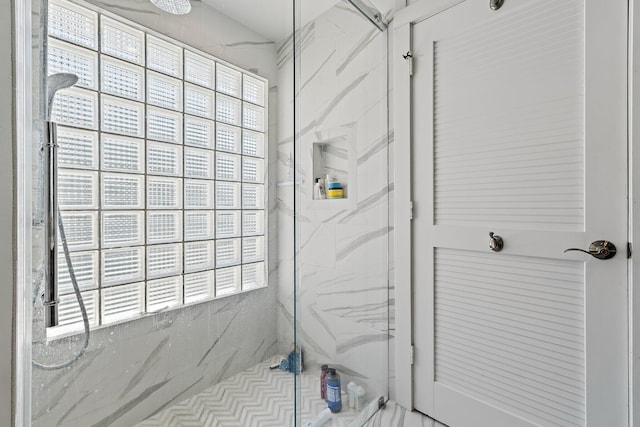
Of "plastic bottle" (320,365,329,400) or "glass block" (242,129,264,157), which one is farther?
"plastic bottle" (320,365,329,400)

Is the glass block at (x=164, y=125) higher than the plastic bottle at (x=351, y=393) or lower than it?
higher

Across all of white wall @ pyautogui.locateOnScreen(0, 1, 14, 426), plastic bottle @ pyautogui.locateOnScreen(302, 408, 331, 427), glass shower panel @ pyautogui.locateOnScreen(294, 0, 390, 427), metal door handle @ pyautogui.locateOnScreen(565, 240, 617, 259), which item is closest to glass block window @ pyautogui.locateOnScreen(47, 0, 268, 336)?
white wall @ pyautogui.locateOnScreen(0, 1, 14, 426)

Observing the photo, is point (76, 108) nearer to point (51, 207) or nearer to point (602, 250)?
point (51, 207)

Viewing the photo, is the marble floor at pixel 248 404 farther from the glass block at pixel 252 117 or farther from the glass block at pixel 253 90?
the glass block at pixel 253 90

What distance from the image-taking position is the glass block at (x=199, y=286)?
112 cm

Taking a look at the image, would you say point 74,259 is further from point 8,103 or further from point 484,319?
point 484,319

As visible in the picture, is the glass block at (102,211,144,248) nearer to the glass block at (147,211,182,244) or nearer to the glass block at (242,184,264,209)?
the glass block at (147,211,182,244)

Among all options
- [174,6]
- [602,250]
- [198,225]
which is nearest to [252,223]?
[198,225]

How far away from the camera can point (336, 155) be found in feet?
5.30

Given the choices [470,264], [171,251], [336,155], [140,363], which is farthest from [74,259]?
[470,264]

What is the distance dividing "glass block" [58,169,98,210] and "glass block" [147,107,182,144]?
8.6 inches

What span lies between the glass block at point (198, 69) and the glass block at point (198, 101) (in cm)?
2

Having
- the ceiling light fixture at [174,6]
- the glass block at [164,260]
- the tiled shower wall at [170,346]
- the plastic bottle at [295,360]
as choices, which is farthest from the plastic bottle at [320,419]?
the ceiling light fixture at [174,6]

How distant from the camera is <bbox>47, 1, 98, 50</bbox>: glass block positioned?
0.85m
